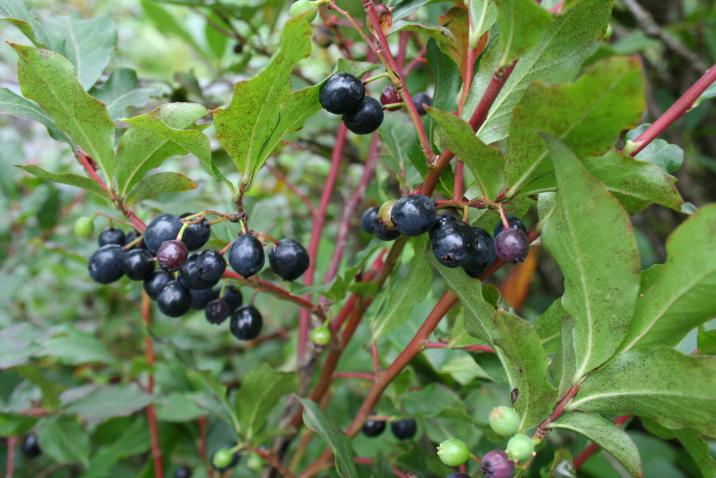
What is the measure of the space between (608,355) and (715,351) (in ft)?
0.80

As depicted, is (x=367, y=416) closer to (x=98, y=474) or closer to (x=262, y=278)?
(x=262, y=278)

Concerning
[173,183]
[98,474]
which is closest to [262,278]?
[173,183]

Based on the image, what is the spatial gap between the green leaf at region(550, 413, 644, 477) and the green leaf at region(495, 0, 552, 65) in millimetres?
473

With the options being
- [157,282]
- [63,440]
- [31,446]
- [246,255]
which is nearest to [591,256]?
[246,255]

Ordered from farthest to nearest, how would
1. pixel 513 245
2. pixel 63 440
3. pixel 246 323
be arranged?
pixel 63 440 → pixel 246 323 → pixel 513 245

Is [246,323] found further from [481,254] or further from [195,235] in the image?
[481,254]

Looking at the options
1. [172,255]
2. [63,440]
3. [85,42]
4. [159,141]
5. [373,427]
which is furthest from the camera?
[63,440]

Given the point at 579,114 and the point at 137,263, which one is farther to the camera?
the point at 137,263

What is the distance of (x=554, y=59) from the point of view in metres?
0.83

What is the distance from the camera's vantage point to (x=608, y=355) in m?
0.78

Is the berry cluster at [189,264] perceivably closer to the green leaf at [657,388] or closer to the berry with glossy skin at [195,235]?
the berry with glossy skin at [195,235]

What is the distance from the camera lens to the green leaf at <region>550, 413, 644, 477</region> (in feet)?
2.57

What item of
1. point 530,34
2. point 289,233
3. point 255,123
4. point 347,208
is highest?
point 530,34

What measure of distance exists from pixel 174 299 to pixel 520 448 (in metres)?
0.59
